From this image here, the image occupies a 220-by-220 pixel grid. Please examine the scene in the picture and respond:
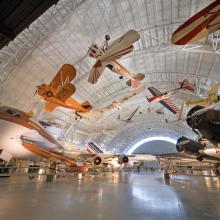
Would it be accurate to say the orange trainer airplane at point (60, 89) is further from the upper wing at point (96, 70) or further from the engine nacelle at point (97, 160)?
the engine nacelle at point (97, 160)

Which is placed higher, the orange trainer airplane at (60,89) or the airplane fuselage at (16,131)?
the orange trainer airplane at (60,89)

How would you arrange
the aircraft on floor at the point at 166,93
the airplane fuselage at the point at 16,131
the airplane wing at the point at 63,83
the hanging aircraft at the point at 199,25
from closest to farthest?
the hanging aircraft at the point at 199,25
the airplane fuselage at the point at 16,131
the airplane wing at the point at 63,83
the aircraft on floor at the point at 166,93

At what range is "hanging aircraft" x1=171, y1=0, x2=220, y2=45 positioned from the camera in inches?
→ 247

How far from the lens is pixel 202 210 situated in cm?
467

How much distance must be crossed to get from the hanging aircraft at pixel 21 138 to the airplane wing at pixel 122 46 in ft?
22.8

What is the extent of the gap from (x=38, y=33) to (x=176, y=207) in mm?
19802

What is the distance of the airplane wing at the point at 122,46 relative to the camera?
Result: 10.1 meters

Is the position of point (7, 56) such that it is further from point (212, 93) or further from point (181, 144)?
point (212, 93)

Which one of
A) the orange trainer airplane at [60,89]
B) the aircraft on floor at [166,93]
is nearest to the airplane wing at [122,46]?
the orange trainer airplane at [60,89]

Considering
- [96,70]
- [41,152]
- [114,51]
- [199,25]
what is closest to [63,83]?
[96,70]

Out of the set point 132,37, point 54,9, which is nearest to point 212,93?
point 132,37

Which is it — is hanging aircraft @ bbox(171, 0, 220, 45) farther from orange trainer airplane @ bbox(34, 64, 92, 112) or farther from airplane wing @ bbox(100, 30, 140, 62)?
orange trainer airplane @ bbox(34, 64, 92, 112)

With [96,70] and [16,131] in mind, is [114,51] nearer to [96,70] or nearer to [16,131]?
[96,70]

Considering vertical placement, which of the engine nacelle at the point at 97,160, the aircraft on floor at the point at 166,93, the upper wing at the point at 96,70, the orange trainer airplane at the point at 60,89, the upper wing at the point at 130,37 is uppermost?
the aircraft on floor at the point at 166,93
